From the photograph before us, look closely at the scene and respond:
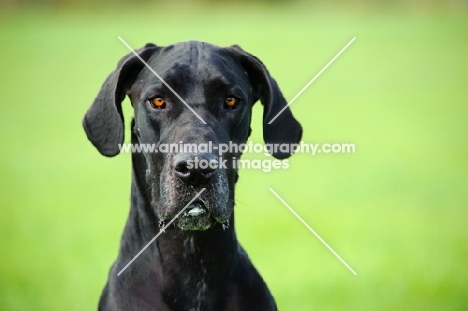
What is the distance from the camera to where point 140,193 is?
606cm

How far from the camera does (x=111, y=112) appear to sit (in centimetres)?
614

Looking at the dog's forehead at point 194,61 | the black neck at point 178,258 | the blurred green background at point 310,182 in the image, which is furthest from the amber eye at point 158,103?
the blurred green background at point 310,182

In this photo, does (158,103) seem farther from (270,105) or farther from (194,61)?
(270,105)

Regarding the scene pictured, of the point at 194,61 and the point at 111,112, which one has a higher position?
the point at 194,61

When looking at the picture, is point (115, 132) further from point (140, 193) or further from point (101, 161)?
point (101, 161)

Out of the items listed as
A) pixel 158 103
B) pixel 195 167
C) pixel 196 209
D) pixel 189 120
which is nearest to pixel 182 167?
pixel 195 167

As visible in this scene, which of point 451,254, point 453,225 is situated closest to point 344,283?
point 451,254

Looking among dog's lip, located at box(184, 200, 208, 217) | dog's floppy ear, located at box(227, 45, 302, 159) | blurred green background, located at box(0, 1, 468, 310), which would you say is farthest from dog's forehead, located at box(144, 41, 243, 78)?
blurred green background, located at box(0, 1, 468, 310)

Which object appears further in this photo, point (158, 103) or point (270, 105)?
point (270, 105)

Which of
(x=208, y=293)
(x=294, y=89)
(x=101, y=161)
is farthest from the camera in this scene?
(x=294, y=89)

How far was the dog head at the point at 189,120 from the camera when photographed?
5660mm

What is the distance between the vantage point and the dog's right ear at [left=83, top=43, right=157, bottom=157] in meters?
6.13

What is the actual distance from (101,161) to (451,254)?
9009 millimetres

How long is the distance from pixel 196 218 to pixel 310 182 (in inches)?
403
